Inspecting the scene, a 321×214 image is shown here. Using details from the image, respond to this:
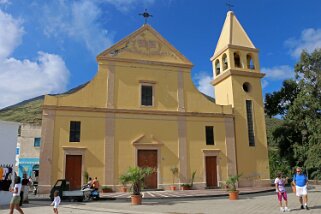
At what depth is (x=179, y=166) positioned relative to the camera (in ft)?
71.0

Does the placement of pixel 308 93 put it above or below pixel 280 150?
above

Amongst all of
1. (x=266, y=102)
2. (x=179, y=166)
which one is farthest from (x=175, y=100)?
→ (x=266, y=102)

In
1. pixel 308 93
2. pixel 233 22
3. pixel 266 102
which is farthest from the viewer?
pixel 266 102

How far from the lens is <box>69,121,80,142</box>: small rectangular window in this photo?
66.3 ft

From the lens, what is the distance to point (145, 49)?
23328 mm

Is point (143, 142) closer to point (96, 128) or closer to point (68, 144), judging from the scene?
point (96, 128)

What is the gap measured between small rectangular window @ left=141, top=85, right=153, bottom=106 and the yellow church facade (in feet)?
0.24

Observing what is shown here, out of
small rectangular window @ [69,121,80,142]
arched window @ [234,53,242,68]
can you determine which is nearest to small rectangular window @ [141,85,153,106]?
small rectangular window @ [69,121,80,142]

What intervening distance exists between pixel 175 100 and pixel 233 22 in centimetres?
982

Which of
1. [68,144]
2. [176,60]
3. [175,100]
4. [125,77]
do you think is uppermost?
[176,60]

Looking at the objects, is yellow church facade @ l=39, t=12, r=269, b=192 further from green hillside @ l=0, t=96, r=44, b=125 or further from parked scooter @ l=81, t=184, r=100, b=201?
green hillside @ l=0, t=96, r=44, b=125

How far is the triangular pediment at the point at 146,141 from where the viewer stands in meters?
21.2

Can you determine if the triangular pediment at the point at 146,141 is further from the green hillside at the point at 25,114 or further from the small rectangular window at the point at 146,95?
the green hillside at the point at 25,114

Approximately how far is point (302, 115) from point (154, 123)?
1253 cm
